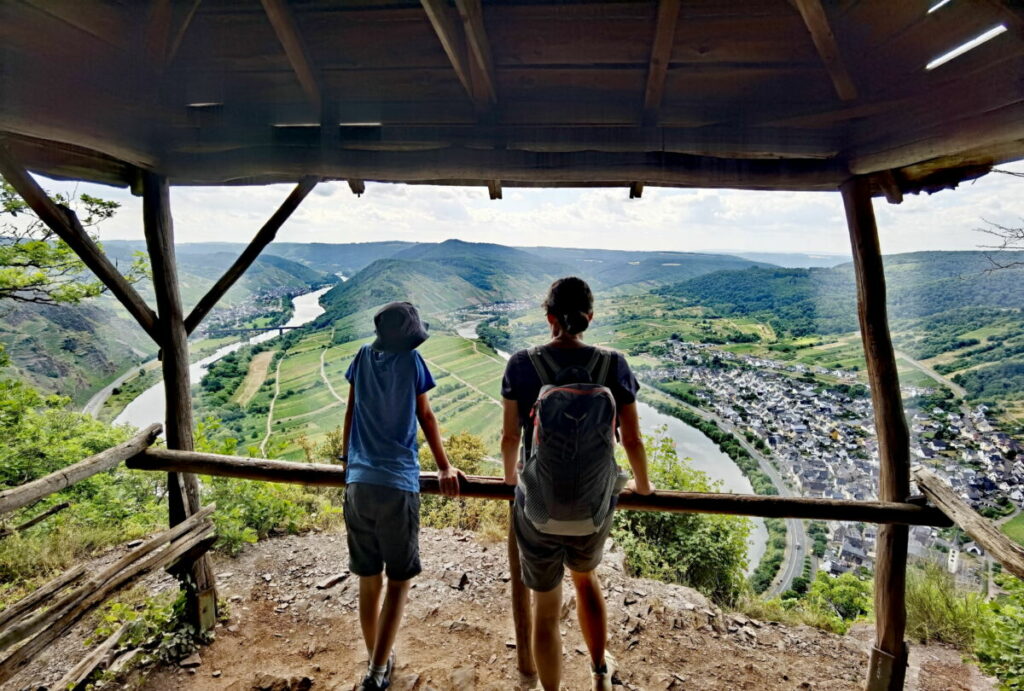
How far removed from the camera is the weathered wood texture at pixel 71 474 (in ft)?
6.12

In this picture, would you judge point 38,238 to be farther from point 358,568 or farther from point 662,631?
point 662,631

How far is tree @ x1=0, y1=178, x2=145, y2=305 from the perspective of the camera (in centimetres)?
575

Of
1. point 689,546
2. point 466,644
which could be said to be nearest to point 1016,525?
point 689,546

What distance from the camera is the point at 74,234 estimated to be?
97.3 inches

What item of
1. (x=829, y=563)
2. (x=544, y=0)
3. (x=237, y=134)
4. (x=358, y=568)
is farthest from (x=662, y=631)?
(x=829, y=563)

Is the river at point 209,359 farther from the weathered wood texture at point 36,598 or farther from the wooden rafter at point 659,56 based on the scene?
the wooden rafter at point 659,56

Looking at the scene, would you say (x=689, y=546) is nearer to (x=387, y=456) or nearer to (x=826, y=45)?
(x=387, y=456)

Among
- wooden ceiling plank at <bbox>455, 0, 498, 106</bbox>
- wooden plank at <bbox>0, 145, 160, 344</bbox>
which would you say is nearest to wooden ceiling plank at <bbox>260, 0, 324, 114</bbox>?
wooden ceiling plank at <bbox>455, 0, 498, 106</bbox>

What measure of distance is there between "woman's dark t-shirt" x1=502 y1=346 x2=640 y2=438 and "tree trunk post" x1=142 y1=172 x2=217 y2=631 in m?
2.46

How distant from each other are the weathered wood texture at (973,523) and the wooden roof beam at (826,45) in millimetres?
2066

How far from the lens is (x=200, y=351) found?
18250 mm

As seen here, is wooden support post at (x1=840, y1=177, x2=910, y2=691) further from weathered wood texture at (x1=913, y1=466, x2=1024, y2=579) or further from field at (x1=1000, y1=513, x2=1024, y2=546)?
field at (x1=1000, y1=513, x2=1024, y2=546)

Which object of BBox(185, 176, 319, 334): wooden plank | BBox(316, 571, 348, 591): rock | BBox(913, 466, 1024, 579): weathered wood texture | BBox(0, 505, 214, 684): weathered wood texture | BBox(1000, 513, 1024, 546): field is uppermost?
BBox(185, 176, 319, 334): wooden plank

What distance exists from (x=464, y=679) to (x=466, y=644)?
494 millimetres
